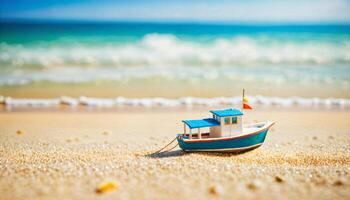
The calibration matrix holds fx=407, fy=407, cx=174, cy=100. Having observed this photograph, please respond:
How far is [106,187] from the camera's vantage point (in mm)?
5637

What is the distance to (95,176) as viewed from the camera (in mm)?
6301

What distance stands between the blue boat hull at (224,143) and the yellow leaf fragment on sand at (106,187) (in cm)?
195

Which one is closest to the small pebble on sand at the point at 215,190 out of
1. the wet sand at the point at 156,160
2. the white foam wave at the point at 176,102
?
the wet sand at the point at 156,160

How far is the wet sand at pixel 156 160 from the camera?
569cm

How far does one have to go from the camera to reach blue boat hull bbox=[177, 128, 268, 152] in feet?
24.2

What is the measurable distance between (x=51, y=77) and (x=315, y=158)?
1370cm

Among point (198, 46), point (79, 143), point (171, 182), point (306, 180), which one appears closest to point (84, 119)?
point (79, 143)

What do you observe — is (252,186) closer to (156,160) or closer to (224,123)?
(224,123)

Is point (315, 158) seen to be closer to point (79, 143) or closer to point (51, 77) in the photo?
point (79, 143)

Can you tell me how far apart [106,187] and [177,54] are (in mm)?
22026

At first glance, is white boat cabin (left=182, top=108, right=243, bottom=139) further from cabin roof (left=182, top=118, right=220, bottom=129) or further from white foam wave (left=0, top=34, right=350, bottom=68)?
white foam wave (left=0, top=34, right=350, bottom=68)

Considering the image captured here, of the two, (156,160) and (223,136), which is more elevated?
(223,136)

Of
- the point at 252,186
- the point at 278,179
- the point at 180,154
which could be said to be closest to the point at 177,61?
the point at 180,154

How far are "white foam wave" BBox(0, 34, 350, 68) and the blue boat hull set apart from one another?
50.4ft
